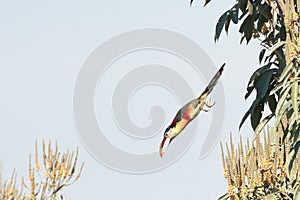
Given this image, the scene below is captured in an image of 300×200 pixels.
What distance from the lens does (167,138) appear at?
15.7 ft

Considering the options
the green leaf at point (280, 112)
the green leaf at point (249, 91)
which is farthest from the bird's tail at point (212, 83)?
the green leaf at point (280, 112)

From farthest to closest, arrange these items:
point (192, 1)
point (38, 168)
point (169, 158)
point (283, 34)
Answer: point (169, 158), point (38, 168), point (192, 1), point (283, 34)

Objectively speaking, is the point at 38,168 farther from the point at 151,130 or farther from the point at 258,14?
the point at 258,14

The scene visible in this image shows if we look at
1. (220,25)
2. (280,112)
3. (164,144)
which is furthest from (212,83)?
(280,112)

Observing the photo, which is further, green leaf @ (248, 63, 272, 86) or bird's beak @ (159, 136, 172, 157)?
bird's beak @ (159, 136, 172, 157)

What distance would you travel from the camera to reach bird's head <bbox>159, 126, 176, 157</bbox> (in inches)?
187

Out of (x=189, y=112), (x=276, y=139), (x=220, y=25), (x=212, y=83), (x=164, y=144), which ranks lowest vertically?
(x=276, y=139)

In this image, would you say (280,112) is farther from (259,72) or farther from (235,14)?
(235,14)

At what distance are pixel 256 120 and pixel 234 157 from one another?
1.96 feet

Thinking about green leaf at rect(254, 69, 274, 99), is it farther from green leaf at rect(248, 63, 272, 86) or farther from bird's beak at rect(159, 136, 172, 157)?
bird's beak at rect(159, 136, 172, 157)

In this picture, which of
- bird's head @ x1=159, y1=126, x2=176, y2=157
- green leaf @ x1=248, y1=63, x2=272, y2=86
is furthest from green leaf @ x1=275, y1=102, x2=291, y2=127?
bird's head @ x1=159, y1=126, x2=176, y2=157

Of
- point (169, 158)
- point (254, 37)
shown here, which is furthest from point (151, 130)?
point (254, 37)

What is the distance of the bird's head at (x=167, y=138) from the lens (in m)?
4.74

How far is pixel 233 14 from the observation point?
4449 mm
